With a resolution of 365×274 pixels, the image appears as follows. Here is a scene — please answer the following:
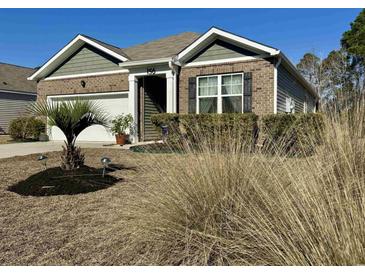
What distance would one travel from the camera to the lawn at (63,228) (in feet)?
8.02

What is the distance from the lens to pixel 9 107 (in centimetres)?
2206

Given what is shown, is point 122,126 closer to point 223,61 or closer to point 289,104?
point 223,61

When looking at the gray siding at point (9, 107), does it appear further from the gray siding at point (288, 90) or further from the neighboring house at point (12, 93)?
the gray siding at point (288, 90)

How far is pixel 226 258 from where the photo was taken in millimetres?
2125

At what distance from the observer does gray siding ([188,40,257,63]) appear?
1075cm

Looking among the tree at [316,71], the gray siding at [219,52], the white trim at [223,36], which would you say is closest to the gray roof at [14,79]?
the white trim at [223,36]

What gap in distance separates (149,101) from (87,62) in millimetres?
3853

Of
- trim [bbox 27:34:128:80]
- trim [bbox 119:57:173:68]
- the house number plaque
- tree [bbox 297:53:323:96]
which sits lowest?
tree [bbox 297:53:323:96]

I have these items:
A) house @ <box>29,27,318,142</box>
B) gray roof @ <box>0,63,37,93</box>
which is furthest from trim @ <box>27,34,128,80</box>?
gray roof @ <box>0,63,37,93</box>

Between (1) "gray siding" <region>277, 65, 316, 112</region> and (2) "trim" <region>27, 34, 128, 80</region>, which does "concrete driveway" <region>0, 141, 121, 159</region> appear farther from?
(1) "gray siding" <region>277, 65, 316, 112</region>

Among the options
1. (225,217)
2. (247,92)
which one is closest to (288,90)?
(247,92)

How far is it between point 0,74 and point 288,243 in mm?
26391

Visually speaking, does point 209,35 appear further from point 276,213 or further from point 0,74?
point 0,74

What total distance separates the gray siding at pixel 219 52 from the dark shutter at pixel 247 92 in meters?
0.84
